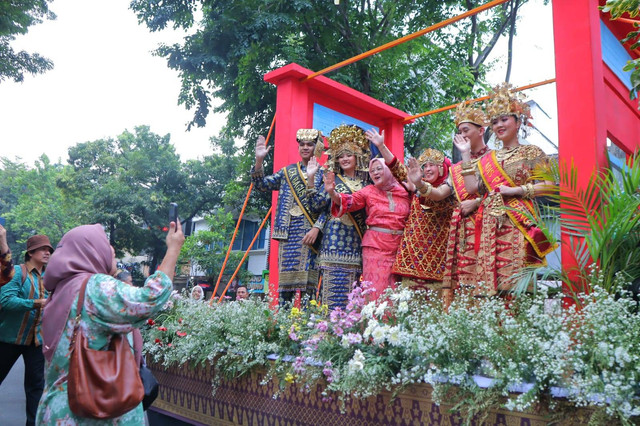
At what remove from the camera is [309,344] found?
3242 mm

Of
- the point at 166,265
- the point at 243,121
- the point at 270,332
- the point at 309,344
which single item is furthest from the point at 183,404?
the point at 243,121

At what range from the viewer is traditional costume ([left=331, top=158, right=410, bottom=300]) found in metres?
4.48

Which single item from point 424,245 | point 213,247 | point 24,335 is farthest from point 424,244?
point 213,247

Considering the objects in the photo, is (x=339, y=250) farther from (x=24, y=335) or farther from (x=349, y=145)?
(x=24, y=335)

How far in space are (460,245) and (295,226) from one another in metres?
1.68

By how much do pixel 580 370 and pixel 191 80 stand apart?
13.9 meters

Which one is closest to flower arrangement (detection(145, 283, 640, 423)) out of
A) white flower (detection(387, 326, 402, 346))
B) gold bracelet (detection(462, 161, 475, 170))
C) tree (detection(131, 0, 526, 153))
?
white flower (detection(387, 326, 402, 346))

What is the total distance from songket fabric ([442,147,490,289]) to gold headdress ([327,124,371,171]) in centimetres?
108

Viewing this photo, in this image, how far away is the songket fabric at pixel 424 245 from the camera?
4375mm

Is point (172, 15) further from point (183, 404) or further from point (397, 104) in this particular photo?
point (183, 404)

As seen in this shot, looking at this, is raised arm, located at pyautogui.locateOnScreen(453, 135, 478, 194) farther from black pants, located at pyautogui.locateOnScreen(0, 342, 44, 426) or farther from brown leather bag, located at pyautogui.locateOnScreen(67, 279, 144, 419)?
black pants, located at pyautogui.locateOnScreen(0, 342, 44, 426)

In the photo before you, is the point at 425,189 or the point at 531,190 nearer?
the point at 531,190

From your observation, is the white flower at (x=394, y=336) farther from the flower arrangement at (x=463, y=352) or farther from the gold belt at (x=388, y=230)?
the gold belt at (x=388, y=230)

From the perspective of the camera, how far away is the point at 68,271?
2.49 m
